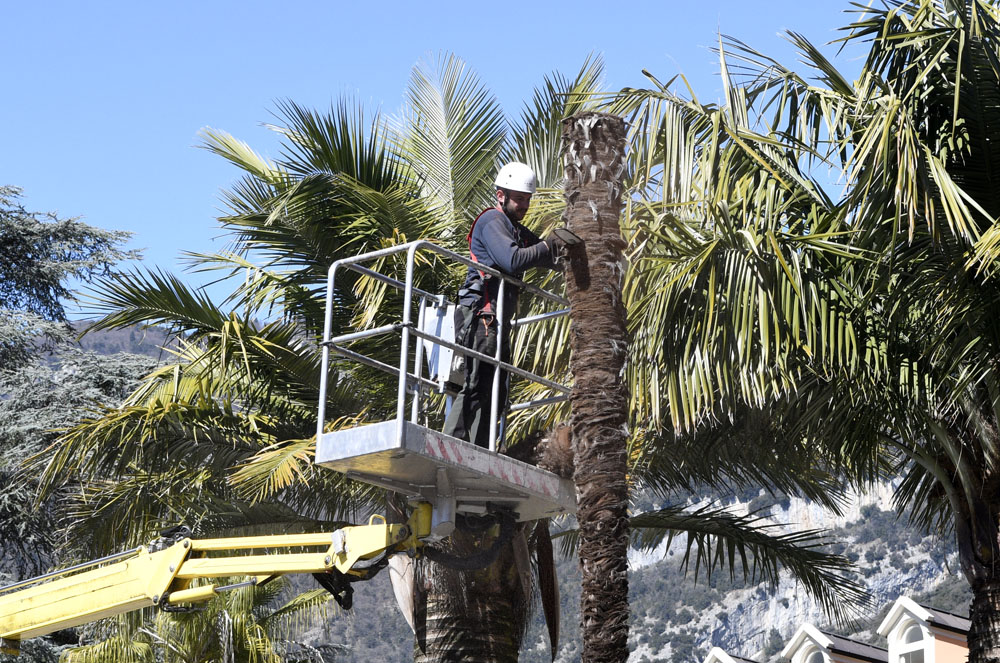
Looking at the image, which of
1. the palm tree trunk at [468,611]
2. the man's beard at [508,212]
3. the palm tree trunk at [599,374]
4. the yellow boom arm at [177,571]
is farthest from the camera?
the palm tree trunk at [468,611]

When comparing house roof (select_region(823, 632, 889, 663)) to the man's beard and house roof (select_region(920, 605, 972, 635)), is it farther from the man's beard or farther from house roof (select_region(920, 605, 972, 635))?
the man's beard

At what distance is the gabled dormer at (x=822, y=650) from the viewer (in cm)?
2636

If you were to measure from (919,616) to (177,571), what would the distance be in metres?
18.4

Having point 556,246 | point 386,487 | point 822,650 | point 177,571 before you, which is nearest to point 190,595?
point 177,571

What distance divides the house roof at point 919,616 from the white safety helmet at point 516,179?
17.7 metres

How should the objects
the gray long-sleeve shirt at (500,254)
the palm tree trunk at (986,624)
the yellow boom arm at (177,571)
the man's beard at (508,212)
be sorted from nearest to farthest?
1. the gray long-sleeve shirt at (500,254)
2. the yellow boom arm at (177,571)
3. the man's beard at (508,212)
4. the palm tree trunk at (986,624)

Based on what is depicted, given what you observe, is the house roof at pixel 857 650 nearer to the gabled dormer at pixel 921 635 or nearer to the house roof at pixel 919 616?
the house roof at pixel 919 616

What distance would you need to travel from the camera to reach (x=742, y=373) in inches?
377

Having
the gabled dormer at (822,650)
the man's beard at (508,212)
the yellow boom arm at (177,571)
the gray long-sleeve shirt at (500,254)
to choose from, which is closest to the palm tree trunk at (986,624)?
the gray long-sleeve shirt at (500,254)

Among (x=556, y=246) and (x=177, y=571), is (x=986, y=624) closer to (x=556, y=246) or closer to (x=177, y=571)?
(x=556, y=246)

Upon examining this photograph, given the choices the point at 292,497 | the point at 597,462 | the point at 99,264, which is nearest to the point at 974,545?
the point at 597,462

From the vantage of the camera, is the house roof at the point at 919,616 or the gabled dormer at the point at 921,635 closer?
the house roof at the point at 919,616

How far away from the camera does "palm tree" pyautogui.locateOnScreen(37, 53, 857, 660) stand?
12.8m

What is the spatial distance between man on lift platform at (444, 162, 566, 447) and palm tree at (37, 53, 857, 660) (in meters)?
3.14
